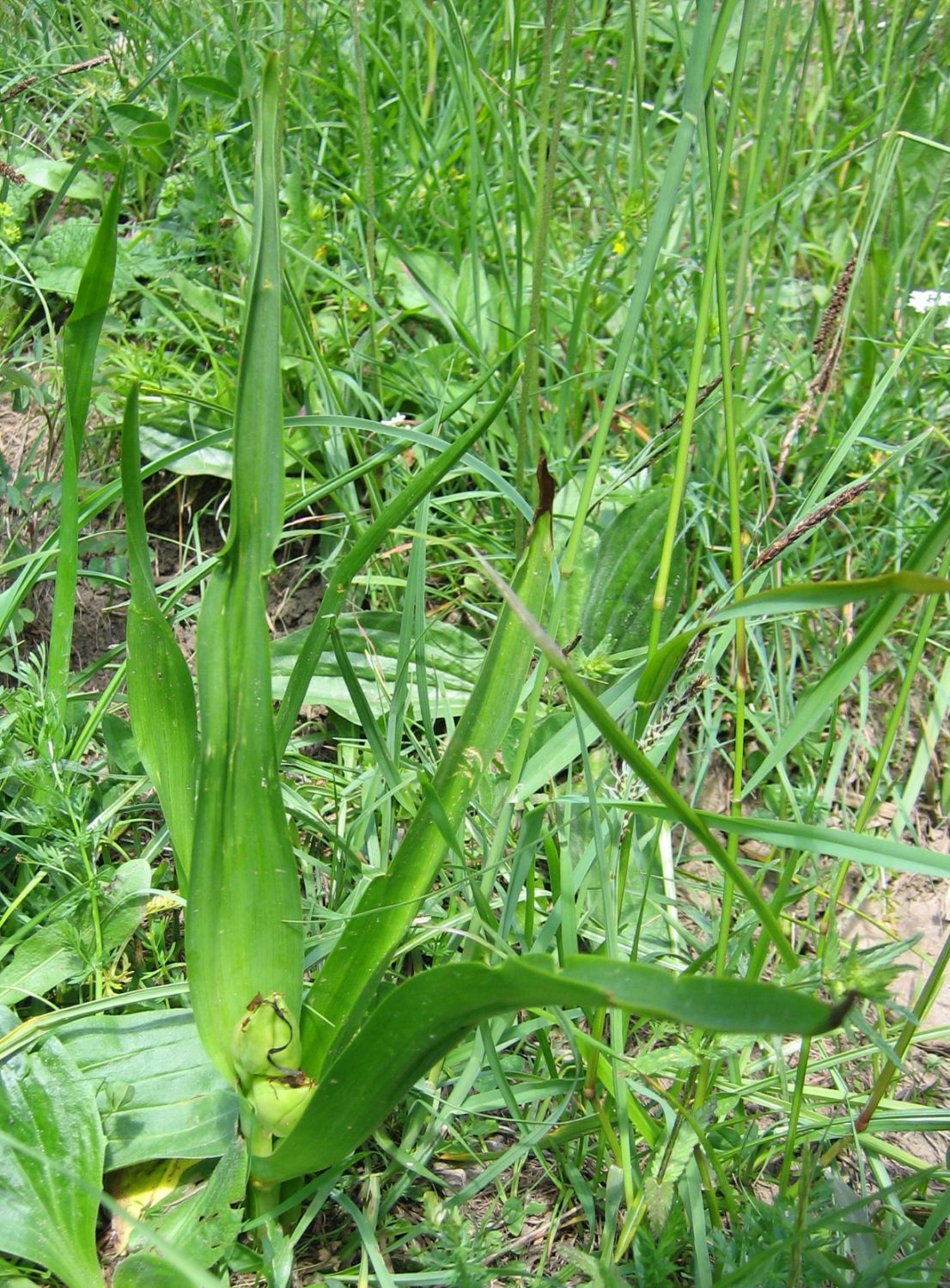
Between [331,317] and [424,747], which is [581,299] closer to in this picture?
[331,317]

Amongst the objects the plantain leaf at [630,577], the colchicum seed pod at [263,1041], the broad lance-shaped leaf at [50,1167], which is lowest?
the broad lance-shaped leaf at [50,1167]

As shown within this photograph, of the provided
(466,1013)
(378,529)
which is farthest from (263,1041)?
(378,529)

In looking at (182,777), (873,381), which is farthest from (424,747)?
(873,381)

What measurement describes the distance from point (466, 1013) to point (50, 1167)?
500 millimetres

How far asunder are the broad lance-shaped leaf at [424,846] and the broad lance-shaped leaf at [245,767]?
0.14 ft

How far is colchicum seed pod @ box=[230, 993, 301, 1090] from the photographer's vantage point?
3.18 ft

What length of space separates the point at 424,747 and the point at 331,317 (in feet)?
3.13

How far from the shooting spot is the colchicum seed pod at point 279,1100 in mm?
966

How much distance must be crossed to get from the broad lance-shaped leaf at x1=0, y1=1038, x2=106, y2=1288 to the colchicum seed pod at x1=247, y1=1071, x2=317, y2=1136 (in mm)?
179

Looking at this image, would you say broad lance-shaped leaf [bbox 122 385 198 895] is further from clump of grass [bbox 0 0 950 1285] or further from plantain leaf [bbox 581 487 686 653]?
plantain leaf [bbox 581 487 686 653]

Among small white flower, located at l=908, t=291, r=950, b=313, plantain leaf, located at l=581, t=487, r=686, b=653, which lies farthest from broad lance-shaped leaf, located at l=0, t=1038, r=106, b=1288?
small white flower, located at l=908, t=291, r=950, b=313

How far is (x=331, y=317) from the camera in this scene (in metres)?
1.99

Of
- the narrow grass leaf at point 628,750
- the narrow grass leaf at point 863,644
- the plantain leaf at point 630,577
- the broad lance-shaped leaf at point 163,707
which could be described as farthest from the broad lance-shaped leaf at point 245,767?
the plantain leaf at point 630,577

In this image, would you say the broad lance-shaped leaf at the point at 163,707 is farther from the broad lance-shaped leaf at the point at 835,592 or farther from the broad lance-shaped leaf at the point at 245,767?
the broad lance-shaped leaf at the point at 835,592
